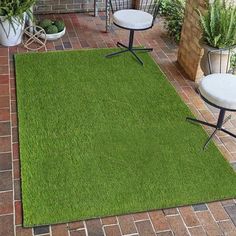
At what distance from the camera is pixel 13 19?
12.6 feet

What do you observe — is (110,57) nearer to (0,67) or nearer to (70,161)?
(0,67)

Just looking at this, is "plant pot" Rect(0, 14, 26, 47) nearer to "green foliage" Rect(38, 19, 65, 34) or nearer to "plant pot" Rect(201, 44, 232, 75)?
"green foliage" Rect(38, 19, 65, 34)

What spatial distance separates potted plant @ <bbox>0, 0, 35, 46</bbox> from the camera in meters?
3.73

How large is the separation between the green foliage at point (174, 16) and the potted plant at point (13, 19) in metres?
1.63

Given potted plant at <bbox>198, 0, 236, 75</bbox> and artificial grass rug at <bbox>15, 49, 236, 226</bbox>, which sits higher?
potted plant at <bbox>198, 0, 236, 75</bbox>

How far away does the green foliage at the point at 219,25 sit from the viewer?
123 inches

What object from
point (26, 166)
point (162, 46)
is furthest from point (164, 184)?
point (162, 46)

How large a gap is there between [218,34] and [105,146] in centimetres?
134

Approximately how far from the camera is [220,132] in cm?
310

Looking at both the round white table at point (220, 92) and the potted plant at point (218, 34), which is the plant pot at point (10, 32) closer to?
the potted plant at point (218, 34)

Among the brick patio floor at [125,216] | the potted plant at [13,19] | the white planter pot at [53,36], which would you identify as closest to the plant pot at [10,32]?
the potted plant at [13,19]

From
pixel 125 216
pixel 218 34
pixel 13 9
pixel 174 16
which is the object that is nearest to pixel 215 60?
pixel 218 34

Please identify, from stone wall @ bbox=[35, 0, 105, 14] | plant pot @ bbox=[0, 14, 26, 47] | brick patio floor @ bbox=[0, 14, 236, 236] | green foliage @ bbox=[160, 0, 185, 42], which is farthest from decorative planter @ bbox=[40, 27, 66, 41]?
green foliage @ bbox=[160, 0, 185, 42]

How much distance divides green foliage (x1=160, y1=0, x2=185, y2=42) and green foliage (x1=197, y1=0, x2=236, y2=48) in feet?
3.91
